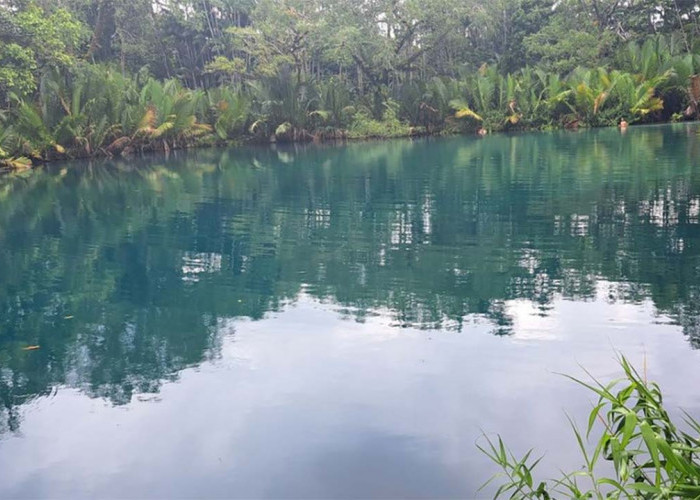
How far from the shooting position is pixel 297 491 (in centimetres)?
308

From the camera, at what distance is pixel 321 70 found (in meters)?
38.2

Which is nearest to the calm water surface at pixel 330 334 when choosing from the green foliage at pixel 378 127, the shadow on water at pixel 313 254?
the shadow on water at pixel 313 254

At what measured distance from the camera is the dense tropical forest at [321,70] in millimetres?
22766

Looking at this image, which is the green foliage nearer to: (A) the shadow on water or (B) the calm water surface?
(A) the shadow on water

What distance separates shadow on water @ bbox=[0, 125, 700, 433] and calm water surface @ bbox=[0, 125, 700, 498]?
0.03 metres

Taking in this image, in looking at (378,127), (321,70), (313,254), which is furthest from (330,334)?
(321,70)

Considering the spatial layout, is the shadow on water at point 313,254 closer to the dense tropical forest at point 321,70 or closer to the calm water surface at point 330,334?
the calm water surface at point 330,334

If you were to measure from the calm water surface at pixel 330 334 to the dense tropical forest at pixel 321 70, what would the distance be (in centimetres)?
1272

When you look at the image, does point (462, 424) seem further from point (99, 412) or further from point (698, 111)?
point (698, 111)

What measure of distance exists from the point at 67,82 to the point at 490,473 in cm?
2334

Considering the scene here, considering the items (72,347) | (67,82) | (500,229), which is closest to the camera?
(72,347)

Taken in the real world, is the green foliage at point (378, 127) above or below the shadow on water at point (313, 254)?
above

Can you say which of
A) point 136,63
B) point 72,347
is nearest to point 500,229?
point 72,347

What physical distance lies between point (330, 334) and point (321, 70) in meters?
34.5
